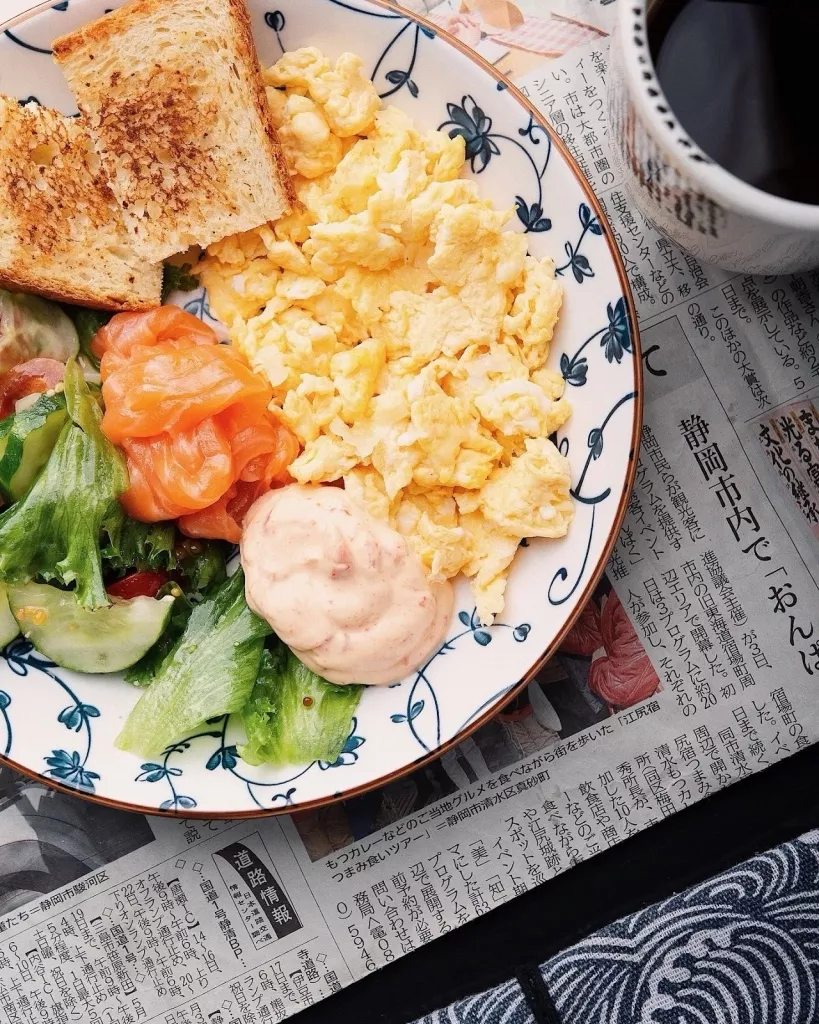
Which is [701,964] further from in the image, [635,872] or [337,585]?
[337,585]

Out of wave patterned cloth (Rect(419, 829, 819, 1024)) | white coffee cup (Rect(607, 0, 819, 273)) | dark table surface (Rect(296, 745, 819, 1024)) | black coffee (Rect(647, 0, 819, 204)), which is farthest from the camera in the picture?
dark table surface (Rect(296, 745, 819, 1024))

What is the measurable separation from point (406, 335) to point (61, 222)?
73cm

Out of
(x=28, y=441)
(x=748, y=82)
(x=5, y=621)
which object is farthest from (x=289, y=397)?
(x=748, y=82)

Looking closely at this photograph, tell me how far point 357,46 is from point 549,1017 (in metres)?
2.04

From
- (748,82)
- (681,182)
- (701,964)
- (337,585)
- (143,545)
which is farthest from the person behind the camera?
(701,964)

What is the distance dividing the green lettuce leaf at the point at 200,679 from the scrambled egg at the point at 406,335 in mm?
337

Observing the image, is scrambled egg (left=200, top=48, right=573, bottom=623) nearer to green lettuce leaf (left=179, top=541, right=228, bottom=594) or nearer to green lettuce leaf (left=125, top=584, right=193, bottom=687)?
green lettuce leaf (left=179, top=541, right=228, bottom=594)

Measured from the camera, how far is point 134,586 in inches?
70.2

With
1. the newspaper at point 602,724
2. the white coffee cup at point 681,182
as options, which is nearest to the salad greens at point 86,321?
the newspaper at point 602,724

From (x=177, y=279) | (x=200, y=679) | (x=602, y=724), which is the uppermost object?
(x=177, y=279)

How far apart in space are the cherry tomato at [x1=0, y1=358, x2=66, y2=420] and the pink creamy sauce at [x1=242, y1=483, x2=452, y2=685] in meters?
0.50

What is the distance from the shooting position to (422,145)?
169 centimetres

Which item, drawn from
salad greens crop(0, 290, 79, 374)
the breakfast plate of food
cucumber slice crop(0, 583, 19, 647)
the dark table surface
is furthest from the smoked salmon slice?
the dark table surface

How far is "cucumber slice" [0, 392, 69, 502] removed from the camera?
1.66m
